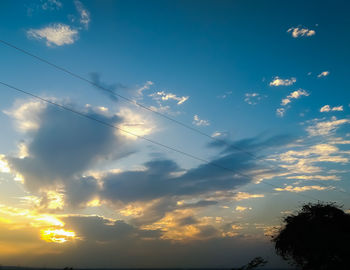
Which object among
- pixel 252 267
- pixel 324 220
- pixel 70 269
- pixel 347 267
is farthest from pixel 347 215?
pixel 70 269

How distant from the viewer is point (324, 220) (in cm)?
3269

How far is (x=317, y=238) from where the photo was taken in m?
28.4

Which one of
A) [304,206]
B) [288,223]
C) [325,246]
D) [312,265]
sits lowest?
[312,265]

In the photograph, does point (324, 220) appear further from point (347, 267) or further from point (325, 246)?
point (347, 267)

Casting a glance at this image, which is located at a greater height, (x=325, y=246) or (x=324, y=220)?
(x=324, y=220)

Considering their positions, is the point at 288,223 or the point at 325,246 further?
the point at 288,223

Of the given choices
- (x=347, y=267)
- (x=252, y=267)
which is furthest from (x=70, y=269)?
(x=347, y=267)

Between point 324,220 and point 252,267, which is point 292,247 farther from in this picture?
point 252,267

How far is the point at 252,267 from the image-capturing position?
12.4 metres

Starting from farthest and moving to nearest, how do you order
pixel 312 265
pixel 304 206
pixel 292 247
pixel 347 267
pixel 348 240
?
1. pixel 304 206
2. pixel 292 247
3. pixel 312 265
4. pixel 348 240
5. pixel 347 267

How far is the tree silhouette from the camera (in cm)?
2650

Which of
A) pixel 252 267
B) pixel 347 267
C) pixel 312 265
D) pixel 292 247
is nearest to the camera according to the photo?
pixel 252 267

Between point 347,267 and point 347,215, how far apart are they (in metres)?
9.93

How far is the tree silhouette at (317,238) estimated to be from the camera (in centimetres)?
2650
